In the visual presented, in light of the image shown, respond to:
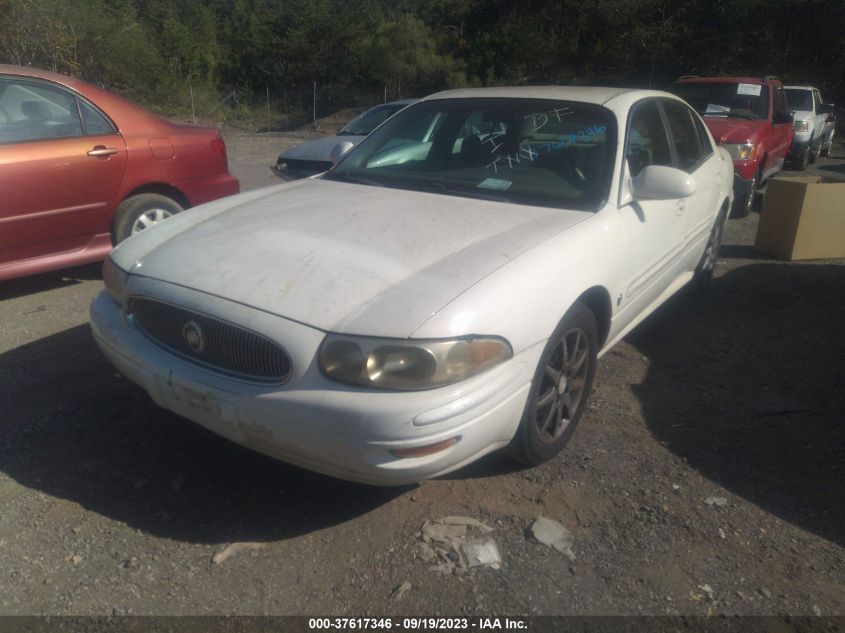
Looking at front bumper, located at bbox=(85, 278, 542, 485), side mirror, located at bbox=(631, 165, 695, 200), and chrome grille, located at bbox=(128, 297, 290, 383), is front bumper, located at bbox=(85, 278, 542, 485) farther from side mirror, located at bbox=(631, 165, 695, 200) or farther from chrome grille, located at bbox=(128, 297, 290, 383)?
side mirror, located at bbox=(631, 165, 695, 200)

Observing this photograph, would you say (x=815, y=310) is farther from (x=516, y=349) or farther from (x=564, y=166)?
(x=516, y=349)

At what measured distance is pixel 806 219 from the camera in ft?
21.2

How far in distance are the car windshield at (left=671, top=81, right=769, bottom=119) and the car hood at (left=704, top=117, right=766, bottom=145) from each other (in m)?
0.31

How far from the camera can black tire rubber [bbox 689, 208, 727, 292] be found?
5098 millimetres

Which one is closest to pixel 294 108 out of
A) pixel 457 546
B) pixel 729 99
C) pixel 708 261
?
pixel 729 99

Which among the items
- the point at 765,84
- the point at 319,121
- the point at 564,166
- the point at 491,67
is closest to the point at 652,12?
the point at 491,67

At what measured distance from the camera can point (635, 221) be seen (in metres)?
3.48

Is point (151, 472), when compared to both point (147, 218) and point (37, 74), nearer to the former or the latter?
point (147, 218)

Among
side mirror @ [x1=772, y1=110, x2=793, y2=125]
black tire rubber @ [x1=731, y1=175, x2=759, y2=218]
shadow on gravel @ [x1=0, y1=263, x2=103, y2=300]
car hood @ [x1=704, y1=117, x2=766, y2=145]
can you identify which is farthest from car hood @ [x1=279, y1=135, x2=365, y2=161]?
side mirror @ [x1=772, y1=110, x2=793, y2=125]

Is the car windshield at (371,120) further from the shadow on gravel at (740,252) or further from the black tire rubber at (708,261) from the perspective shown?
the black tire rubber at (708,261)

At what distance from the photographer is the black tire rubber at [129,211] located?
5.12 metres

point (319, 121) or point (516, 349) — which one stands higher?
point (516, 349)

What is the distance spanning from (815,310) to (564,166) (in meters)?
2.80

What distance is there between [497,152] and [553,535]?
1980mm
